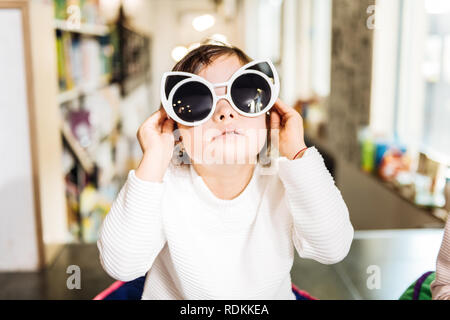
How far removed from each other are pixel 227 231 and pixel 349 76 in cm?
249

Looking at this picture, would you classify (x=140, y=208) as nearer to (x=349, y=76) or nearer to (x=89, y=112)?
(x=89, y=112)

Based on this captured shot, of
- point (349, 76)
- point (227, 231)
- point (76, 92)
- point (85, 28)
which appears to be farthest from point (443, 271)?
point (349, 76)

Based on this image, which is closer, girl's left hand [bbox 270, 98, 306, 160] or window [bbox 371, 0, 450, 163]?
girl's left hand [bbox 270, 98, 306, 160]

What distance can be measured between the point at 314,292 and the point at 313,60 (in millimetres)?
3330

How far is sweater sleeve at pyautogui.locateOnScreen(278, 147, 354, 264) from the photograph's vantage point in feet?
2.07

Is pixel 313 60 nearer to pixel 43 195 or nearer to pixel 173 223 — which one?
pixel 43 195

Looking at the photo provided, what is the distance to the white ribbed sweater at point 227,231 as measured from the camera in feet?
2.11

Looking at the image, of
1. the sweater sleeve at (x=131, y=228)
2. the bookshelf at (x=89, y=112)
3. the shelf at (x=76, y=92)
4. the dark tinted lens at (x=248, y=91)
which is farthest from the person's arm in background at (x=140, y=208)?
the shelf at (x=76, y=92)

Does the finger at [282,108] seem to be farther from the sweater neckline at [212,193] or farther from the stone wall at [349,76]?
the stone wall at [349,76]

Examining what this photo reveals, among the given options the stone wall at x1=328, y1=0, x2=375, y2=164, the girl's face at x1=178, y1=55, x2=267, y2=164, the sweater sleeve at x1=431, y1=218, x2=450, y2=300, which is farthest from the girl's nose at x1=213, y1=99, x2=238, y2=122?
the stone wall at x1=328, y1=0, x2=375, y2=164

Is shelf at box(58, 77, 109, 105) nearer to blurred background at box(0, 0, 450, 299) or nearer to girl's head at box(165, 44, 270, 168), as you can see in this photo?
blurred background at box(0, 0, 450, 299)

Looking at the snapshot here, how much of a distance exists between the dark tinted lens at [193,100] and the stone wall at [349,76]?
6.99 ft

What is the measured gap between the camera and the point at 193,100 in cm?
58

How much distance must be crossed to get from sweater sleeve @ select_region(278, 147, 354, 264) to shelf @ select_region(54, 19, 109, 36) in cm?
146
